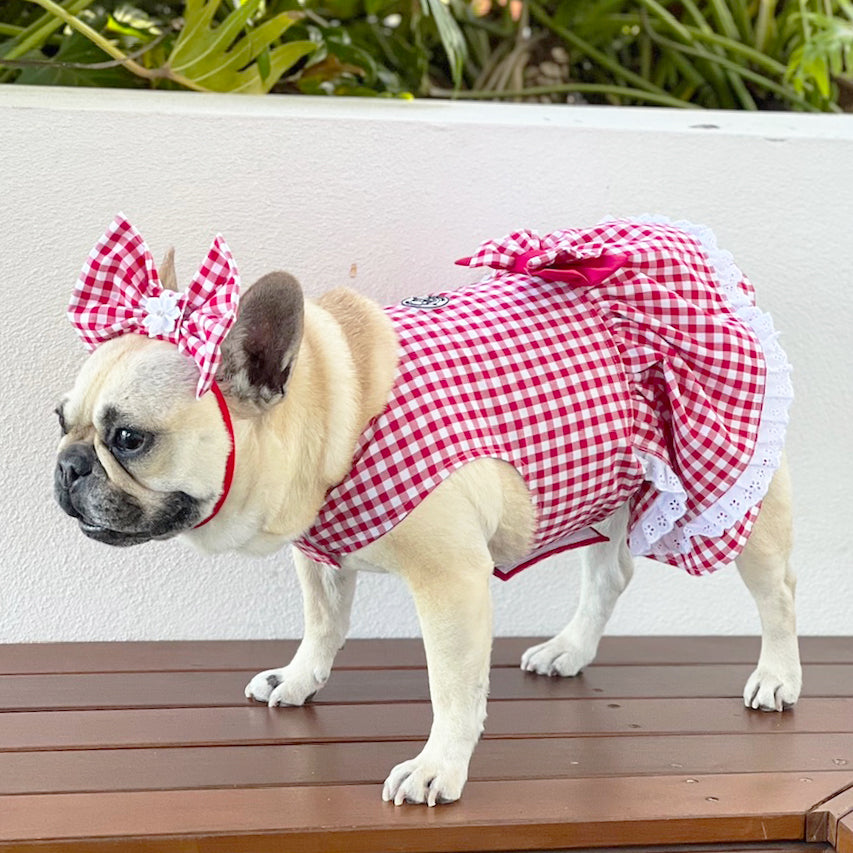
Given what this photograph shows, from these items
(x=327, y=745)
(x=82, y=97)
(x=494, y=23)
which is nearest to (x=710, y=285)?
(x=327, y=745)

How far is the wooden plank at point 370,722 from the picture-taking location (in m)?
1.38

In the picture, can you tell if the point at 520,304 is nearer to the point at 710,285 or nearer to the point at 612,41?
the point at 710,285

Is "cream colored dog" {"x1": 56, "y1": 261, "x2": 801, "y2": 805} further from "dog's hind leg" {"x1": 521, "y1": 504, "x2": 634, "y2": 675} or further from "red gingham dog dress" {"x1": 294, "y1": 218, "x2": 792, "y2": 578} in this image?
"dog's hind leg" {"x1": 521, "y1": 504, "x2": 634, "y2": 675}

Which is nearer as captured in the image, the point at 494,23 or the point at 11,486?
the point at 11,486

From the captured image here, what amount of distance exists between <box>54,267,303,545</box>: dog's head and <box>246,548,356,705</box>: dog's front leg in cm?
32

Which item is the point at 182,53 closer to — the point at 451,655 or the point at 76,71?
the point at 76,71

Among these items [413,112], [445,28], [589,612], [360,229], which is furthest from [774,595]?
[445,28]

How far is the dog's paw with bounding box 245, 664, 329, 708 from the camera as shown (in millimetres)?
1494

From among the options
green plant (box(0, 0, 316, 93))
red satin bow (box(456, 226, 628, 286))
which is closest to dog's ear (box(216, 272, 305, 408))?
red satin bow (box(456, 226, 628, 286))

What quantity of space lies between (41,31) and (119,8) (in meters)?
0.37

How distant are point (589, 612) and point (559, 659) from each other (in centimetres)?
8

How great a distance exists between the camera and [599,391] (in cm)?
134

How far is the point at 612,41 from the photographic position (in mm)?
2508

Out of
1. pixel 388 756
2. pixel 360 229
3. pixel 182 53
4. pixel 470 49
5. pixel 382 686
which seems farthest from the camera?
pixel 470 49
